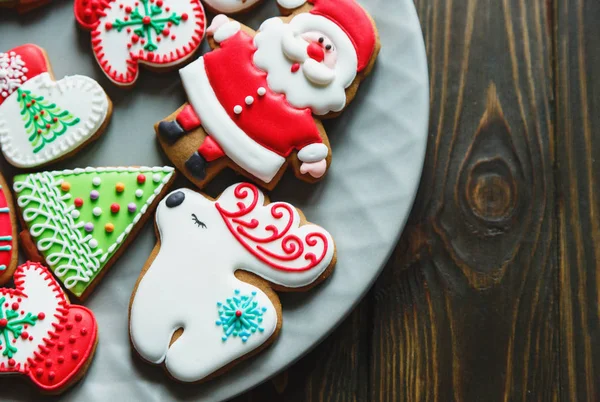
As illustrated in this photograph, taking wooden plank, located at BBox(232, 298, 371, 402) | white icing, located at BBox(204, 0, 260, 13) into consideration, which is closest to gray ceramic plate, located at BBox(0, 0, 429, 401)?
white icing, located at BBox(204, 0, 260, 13)

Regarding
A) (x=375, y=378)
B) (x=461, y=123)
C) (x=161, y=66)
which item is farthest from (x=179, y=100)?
(x=375, y=378)

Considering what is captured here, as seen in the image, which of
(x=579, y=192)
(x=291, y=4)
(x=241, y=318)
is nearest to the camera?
(x=241, y=318)

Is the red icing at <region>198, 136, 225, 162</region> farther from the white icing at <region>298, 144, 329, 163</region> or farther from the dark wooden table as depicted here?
the dark wooden table

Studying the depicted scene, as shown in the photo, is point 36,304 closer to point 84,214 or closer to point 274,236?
point 84,214

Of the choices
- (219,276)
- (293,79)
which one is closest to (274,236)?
(219,276)

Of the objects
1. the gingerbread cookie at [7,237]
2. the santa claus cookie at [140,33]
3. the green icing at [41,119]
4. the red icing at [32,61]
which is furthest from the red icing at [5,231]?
the santa claus cookie at [140,33]

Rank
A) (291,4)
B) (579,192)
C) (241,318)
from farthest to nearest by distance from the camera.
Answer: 1. (579,192)
2. (291,4)
3. (241,318)

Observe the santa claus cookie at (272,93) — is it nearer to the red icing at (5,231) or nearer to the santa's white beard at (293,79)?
the santa's white beard at (293,79)
